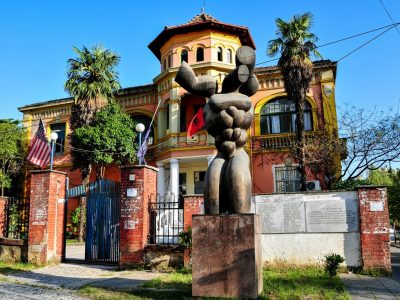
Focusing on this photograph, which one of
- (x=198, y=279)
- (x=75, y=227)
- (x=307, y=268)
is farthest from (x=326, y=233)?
(x=75, y=227)

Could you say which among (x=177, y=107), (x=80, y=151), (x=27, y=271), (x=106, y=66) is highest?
(x=106, y=66)

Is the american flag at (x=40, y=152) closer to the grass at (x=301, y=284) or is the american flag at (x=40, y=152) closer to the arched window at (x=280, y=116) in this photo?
the grass at (x=301, y=284)

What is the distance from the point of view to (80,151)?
22.4 m

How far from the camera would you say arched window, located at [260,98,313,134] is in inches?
917

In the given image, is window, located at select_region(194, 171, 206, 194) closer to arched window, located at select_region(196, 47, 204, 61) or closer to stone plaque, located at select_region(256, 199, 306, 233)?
arched window, located at select_region(196, 47, 204, 61)

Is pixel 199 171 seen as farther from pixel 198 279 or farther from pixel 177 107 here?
pixel 198 279

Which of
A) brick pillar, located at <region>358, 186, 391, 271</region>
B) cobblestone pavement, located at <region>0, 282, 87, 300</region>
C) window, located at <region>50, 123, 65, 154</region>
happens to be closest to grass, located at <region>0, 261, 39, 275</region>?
cobblestone pavement, located at <region>0, 282, 87, 300</region>

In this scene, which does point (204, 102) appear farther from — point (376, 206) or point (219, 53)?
point (376, 206)

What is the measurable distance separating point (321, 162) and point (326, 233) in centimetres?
913

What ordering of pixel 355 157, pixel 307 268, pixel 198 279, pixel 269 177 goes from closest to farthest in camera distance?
pixel 198 279 < pixel 307 268 < pixel 355 157 < pixel 269 177

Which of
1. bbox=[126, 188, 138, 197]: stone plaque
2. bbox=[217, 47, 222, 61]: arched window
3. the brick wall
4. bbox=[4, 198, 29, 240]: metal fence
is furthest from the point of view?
bbox=[217, 47, 222, 61]: arched window

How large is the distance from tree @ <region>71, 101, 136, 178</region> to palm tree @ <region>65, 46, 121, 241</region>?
0.92 feet

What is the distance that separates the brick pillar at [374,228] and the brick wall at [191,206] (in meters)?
Answer: 4.03

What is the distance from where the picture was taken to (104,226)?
1164cm
